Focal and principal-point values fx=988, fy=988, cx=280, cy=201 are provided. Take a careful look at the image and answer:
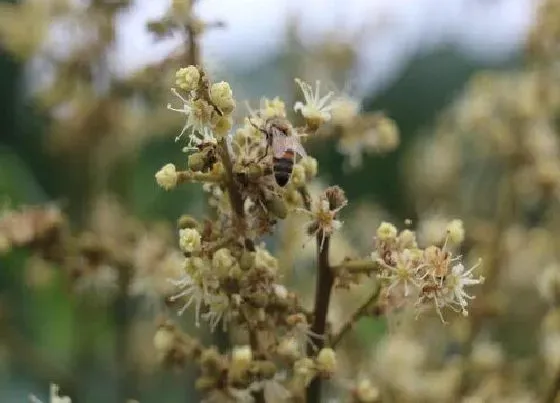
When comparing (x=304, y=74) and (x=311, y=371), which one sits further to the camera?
(x=304, y=74)

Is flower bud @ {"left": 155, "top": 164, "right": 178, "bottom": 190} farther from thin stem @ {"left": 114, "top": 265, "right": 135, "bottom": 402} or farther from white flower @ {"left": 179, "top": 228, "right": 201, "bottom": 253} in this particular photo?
thin stem @ {"left": 114, "top": 265, "right": 135, "bottom": 402}

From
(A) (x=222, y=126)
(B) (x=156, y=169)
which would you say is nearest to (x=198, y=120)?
(A) (x=222, y=126)

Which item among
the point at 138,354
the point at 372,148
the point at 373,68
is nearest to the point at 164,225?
the point at 138,354

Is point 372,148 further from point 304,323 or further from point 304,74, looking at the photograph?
point 304,74

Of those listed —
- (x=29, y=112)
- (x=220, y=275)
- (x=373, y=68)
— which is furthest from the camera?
(x=29, y=112)

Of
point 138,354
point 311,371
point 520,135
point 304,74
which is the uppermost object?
point 304,74

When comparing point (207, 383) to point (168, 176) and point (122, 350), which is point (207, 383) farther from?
point (122, 350)

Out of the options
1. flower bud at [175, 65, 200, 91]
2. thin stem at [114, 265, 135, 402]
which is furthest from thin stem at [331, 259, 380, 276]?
thin stem at [114, 265, 135, 402]

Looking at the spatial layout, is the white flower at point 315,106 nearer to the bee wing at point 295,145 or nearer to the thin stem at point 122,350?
Result: the bee wing at point 295,145

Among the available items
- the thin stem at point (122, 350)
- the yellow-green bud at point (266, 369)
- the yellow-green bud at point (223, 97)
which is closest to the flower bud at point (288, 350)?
the yellow-green bud at point (266, 369)
